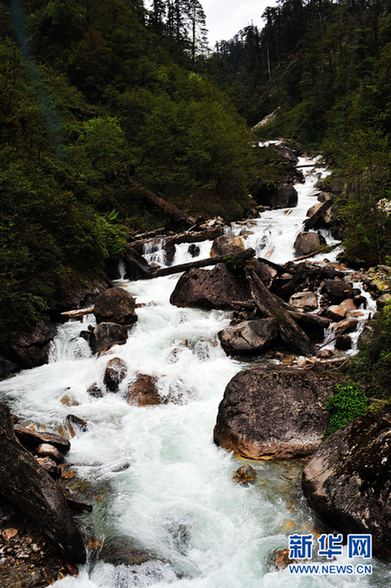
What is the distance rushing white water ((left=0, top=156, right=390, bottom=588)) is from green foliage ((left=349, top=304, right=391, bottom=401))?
2.04 metres

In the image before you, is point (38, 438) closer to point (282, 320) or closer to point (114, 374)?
point (114, 374)

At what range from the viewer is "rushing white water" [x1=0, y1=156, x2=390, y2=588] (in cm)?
432

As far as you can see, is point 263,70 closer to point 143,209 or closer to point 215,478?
point 143,209

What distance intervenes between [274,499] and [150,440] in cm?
283

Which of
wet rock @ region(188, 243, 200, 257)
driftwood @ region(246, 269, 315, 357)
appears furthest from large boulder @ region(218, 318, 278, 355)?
wet rock @ region(188, 243, 200, 257)

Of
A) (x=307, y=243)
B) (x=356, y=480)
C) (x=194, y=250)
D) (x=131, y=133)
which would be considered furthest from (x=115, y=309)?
(x=131, y=133)

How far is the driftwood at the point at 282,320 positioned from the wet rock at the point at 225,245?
19.3 feet

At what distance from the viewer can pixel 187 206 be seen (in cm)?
2489

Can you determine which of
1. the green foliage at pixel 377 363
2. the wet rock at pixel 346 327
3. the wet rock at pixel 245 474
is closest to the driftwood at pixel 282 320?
the wet rock at pixel 346 327

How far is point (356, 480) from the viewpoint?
4465 mm

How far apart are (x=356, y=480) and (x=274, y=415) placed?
204 cm

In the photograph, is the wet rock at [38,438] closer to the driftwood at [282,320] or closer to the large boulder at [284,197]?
the driftwood at [282,320]

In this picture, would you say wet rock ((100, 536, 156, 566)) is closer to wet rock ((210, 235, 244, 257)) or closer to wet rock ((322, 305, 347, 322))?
wet rock ((322, 305, 347, 322))

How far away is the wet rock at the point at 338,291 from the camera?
11.2 m
